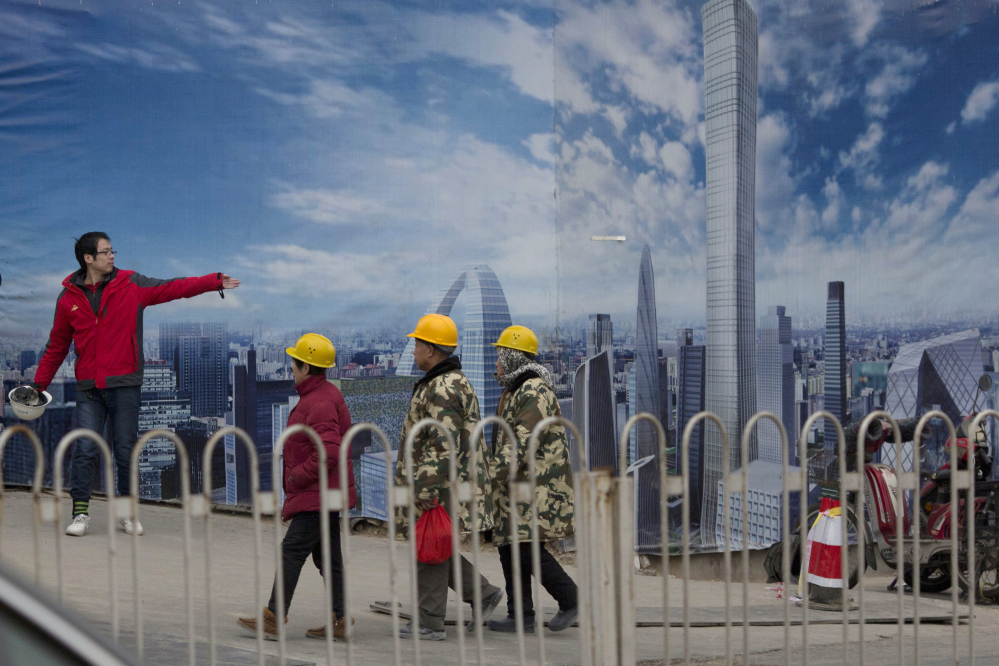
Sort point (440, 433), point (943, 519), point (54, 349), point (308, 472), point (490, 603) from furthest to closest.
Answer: point (943, 519) → point (54, 349) → point (490, 603) → point (440, 433) → point (308, 472)

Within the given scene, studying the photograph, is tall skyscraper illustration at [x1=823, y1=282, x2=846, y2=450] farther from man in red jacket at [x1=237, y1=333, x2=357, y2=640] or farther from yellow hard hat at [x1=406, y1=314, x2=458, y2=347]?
man in red jacket at [x1=237, y1=333, x2=357, y2=640]

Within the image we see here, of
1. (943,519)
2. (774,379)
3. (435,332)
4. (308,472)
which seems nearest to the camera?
(308,472)

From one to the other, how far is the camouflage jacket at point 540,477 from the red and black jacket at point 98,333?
245 cm

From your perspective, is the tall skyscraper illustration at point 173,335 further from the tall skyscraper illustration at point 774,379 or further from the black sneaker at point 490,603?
the tall skyscraper illustration at point 774,379

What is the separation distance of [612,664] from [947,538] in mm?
3564

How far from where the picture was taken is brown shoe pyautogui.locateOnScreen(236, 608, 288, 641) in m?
3.50

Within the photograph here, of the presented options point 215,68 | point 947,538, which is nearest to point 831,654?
point 947,538

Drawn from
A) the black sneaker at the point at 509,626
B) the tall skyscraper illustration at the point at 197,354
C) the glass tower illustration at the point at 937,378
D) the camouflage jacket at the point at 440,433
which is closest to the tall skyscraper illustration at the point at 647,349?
the glass tower illustration at the point at 937,378

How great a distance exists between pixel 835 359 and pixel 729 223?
48.1 inches

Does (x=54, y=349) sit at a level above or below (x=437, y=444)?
above

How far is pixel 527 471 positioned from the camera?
398 cm

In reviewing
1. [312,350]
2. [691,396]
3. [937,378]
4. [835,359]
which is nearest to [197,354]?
[312,350]

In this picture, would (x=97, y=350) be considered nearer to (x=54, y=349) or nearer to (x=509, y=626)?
(x=54, y=349)

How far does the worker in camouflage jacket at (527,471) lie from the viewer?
387 cm
